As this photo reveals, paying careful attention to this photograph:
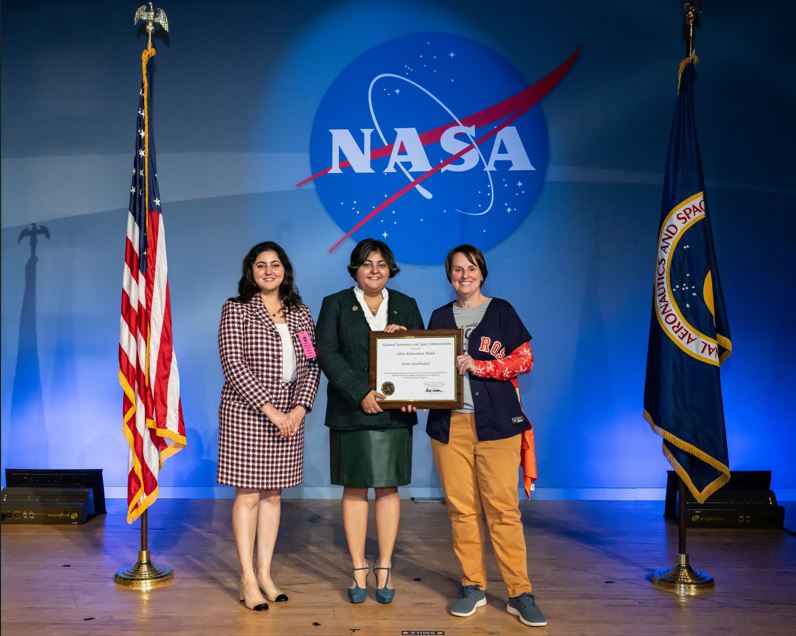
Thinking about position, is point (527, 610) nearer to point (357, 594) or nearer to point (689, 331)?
point (357, 594)

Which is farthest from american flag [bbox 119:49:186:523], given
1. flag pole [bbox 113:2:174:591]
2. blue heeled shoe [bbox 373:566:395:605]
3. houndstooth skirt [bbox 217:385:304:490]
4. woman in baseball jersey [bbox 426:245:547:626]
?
woman in baseball jersey [bbox 426:245:547:626]

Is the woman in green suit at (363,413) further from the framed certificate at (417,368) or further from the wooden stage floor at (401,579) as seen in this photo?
the wooden stage floor at (401,579)

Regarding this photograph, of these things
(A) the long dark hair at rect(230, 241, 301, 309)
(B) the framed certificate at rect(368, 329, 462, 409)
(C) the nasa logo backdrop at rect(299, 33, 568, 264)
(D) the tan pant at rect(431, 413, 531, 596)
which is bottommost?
(D) the tan pant at rect(431, 413, 531, 596)

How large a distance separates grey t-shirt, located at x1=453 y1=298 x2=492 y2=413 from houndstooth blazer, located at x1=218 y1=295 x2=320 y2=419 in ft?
2.18

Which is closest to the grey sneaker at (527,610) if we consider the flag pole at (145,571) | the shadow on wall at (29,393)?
the flag pole at (145,571)

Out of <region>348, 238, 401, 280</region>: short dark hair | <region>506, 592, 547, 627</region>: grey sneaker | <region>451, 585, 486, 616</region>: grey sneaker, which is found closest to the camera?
<region>506, 592, 547, 627</region>: grey sneaker

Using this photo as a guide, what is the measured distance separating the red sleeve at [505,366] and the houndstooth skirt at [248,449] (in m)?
0.86

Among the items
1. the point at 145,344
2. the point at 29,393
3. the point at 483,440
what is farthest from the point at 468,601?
the point at 29,393

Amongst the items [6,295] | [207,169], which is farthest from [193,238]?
[6,295]

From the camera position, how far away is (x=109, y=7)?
552cm

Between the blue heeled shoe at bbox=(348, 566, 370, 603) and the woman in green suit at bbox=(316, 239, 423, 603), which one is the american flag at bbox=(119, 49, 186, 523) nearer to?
the woman in green suit at bbox=(316, 239, 423, 603)

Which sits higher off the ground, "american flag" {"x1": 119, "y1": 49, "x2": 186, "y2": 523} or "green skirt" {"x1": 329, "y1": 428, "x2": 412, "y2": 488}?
"american flag" {"x1": 119, "y1": 49, "x2": 186, "y2": 523}

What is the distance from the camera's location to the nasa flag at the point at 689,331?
3.63 metres

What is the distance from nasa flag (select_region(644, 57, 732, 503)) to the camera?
11.9 ft
